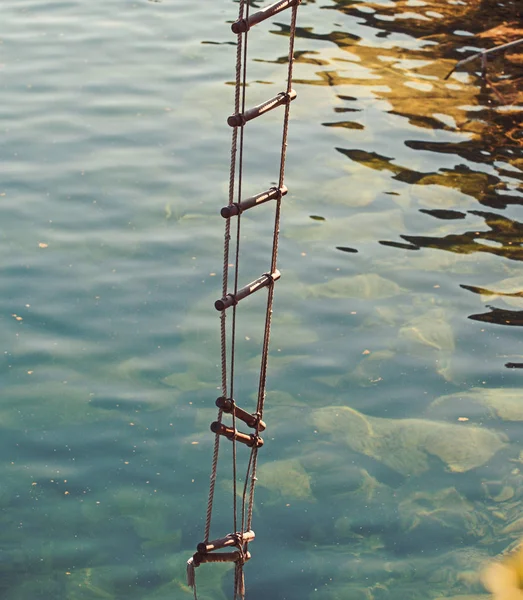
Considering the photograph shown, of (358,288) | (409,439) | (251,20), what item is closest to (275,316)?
(358,288)

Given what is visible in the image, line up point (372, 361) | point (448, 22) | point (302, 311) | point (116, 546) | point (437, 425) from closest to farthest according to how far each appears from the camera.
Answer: point (116, 546) → point (437, 425) → point (372, 361) → point (302, 311) → point (448, 22)

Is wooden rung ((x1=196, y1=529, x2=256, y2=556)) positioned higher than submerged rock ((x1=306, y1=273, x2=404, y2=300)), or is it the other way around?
submerged rock ((x1=306, y1=273, x2=404, y2=300))

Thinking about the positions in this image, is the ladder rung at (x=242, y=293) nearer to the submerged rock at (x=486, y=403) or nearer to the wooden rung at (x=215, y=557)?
the wooden rung at (x=215, y=557)

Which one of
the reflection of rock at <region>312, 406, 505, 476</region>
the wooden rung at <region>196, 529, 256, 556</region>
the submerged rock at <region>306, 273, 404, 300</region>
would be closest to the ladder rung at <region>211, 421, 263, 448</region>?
the wooden rung at <region>196, 529, 256, 556</region>

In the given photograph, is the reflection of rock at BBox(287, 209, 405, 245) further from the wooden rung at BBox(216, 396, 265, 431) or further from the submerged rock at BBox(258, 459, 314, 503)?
the wooden rung at BBox(216, 396, 265, 431)

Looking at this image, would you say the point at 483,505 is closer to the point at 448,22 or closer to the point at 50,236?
the point at 50,236

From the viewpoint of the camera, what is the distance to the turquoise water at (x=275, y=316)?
410cm

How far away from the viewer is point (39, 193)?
21.5ft

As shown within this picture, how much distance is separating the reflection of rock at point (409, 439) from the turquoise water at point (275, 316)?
1cm

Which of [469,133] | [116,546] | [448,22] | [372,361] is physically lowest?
[116,546]

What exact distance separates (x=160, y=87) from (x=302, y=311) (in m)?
3.30

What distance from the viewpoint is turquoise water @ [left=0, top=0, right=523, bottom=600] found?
4.10 m

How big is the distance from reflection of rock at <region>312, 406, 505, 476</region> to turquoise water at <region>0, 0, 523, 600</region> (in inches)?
0.5

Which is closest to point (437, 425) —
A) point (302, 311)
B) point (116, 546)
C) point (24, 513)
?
point (302, 311)
